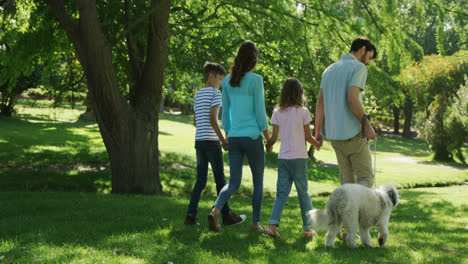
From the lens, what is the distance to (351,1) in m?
7.76

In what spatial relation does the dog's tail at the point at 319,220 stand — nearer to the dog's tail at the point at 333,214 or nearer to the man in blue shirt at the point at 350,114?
the dog's tail at the point at 333,214

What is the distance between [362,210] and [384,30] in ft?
14.6

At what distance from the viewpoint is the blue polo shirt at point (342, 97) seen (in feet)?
15.5

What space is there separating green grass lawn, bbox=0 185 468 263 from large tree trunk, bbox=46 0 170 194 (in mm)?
2005

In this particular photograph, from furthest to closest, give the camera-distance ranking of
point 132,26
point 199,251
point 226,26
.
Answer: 1. point 226,26
2. point 132,26
3. point 199,251

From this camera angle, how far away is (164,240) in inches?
183

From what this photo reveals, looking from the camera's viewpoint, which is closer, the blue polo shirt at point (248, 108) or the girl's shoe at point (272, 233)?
the blue polo shirt at point (248, 108)

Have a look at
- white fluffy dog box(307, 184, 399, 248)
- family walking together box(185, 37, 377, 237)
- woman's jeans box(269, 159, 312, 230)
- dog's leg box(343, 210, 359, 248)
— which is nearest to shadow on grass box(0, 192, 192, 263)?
family walking together box(185, 37, 377, 237)

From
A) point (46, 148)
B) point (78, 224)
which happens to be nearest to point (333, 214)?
point (78, 224)

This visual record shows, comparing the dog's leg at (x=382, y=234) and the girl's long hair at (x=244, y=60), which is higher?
the girl's long hair at (x=244, y=60)

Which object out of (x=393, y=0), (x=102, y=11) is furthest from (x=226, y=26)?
(x=393, y=0)

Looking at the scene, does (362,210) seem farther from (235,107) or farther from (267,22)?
(267,22)

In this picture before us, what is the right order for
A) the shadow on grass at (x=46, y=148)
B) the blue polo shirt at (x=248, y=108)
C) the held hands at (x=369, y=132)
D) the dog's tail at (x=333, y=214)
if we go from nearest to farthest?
the dog's tail at (x=333, y=214), the held hands at (x=369, y=132), the blue polo shirt at (x=248, y=108), the shadow on grass at (x=46, y=148)

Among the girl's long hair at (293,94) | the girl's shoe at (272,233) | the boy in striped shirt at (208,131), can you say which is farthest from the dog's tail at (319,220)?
the boy in striped shirt at (208,131)
